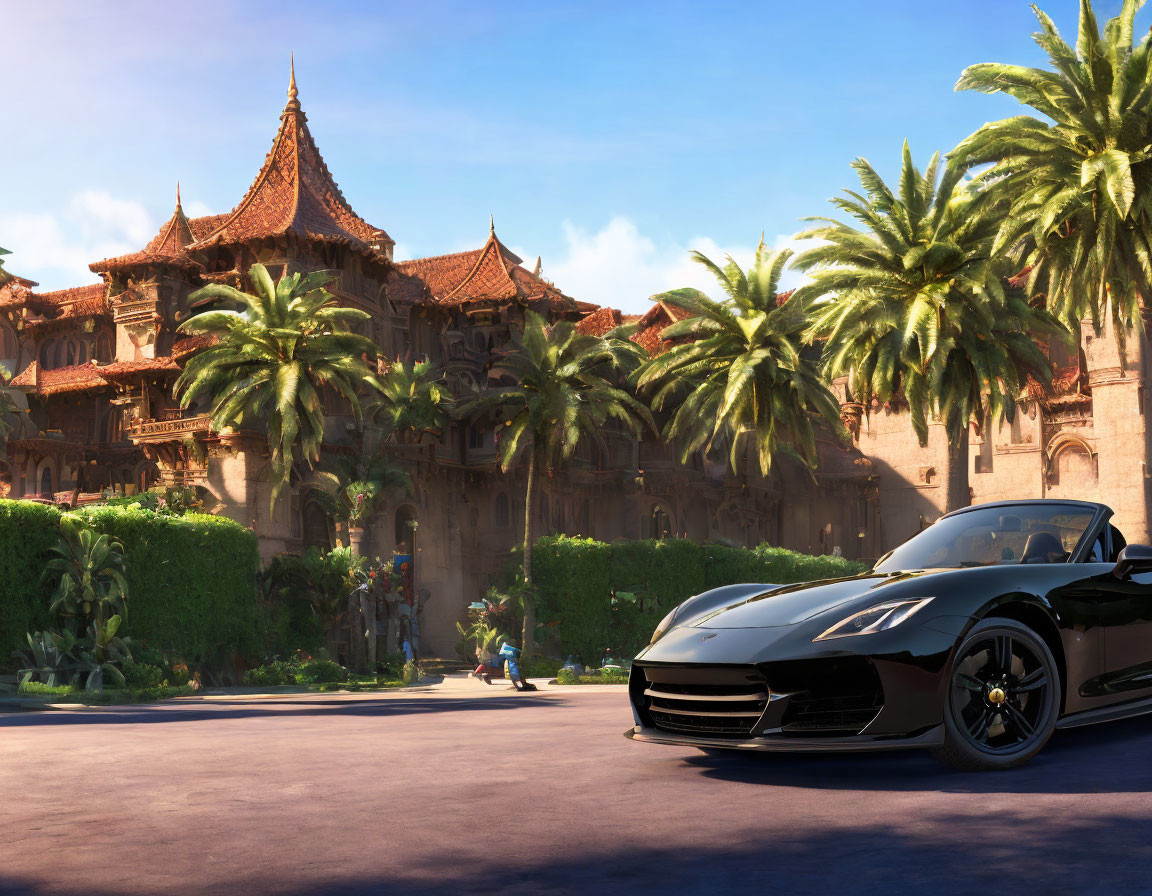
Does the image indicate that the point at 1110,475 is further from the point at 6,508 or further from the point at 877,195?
the point at 6,508

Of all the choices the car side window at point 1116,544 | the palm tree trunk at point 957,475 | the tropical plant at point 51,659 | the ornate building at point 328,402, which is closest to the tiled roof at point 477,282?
the ornate building at point 328,402

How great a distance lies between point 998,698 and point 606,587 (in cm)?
3321

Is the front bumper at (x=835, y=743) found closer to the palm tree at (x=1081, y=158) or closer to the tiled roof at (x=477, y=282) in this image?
the palm tree at (x=1081, y=158)

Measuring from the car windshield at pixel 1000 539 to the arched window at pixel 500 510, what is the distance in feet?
153

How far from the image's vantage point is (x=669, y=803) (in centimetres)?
621

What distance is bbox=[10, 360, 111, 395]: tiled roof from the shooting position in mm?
50500

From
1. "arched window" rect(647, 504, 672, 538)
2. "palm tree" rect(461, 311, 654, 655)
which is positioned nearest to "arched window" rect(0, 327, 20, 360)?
"palm tree" rect(461, 311, 654, 655)

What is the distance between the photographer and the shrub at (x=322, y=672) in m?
32.3

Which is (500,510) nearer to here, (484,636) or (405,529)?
(405,529)

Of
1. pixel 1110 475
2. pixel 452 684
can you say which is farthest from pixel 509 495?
pixel 1110 475

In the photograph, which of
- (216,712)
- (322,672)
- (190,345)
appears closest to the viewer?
(216,712)

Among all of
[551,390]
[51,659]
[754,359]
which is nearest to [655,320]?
[551,390]

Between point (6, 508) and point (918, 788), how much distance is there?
23.4m

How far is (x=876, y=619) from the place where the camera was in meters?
6.61
